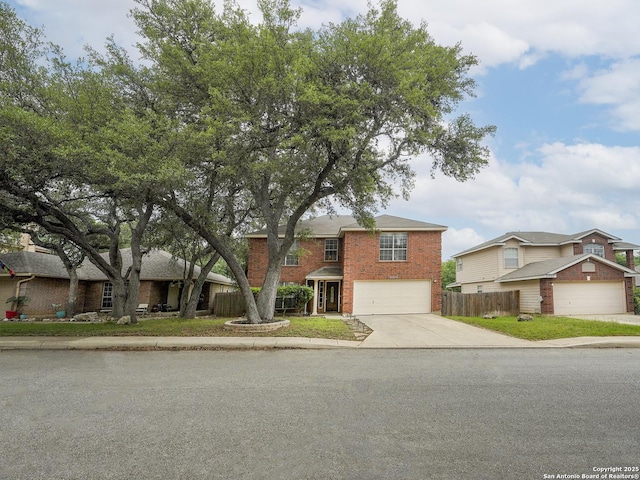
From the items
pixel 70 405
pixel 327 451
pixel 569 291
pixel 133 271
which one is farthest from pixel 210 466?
pixel 569 291

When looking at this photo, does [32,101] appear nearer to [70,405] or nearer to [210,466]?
[70,405]

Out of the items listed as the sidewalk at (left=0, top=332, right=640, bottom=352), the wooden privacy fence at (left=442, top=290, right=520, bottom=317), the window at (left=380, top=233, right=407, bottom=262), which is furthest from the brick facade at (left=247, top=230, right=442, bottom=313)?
the sidewalk at (left=0, top=332, right=640, bottom=352)

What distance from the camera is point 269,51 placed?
11117mm

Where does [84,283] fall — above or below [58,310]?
above

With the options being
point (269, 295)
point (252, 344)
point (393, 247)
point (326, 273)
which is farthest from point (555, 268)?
point (252, 344)

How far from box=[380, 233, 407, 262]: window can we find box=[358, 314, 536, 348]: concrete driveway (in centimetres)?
698

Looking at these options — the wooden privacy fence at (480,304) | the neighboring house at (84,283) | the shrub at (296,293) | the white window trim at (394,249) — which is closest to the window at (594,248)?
the wooden privacy fence at (480,304)

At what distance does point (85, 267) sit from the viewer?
2611cm

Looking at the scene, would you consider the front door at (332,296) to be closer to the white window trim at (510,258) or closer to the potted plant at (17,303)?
the white window trim at (510,258)

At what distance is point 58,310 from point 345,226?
736 inches

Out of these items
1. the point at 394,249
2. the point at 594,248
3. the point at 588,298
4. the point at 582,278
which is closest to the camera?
the point at 582,278

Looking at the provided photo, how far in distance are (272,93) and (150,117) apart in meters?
3.95

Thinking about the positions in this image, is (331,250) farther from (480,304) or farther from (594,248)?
(594,248)

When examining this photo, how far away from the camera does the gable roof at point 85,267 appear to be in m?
21.8
